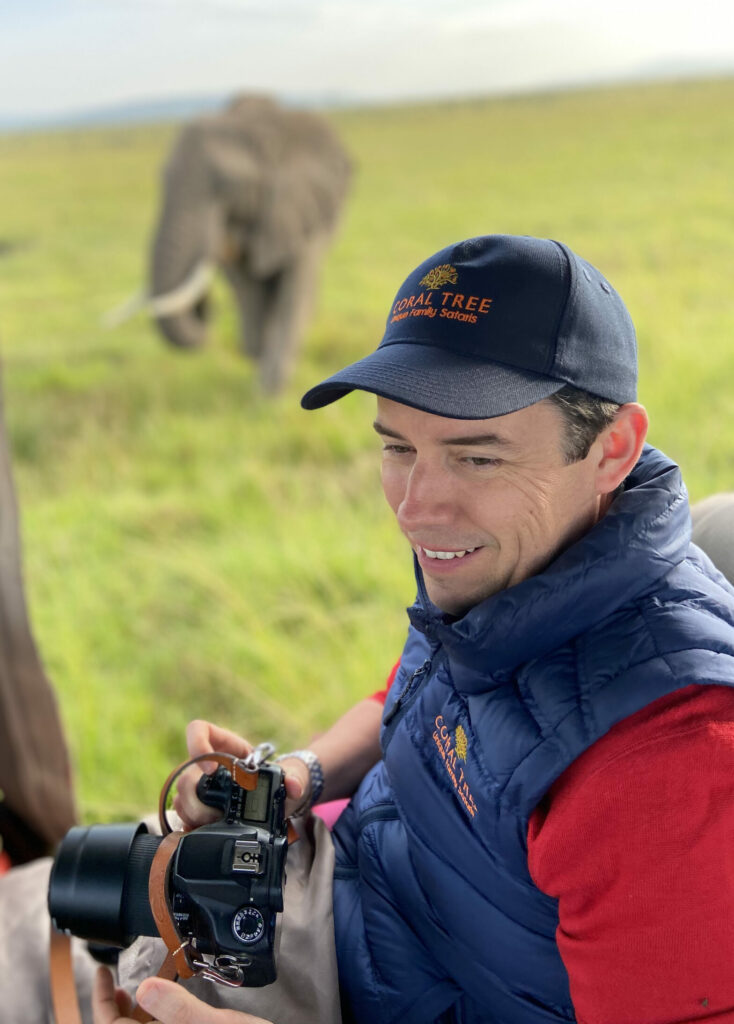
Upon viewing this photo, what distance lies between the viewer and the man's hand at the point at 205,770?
129 centimetres

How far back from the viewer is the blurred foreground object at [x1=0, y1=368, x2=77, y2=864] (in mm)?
1896

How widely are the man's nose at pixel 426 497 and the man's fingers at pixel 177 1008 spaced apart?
581mm

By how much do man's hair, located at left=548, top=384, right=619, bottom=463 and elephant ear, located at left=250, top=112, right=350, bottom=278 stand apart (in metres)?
6.41

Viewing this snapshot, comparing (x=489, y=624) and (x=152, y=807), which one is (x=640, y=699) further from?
(x=152, y=807)

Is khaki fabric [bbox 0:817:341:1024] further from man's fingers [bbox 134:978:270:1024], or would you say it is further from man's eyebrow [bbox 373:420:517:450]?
man's eyebrow [bbox 373:420:517:450]

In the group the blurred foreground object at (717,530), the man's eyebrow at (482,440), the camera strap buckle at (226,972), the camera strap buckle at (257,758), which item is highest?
the man's eyebrow at (482,440)

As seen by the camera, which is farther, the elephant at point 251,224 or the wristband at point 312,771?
the elephant at point 251,224

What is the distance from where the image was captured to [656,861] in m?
0.83

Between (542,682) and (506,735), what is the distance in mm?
66

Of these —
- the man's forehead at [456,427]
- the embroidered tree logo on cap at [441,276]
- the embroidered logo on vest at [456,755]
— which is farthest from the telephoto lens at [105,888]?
the embroidered tree logo on cap at [441,276]

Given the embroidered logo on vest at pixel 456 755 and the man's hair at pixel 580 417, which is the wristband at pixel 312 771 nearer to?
the embroidered logo on vest at pixel 456 755

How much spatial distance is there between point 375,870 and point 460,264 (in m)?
0.78

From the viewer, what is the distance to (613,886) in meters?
0.85

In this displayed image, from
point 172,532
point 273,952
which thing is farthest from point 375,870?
point 172,532
